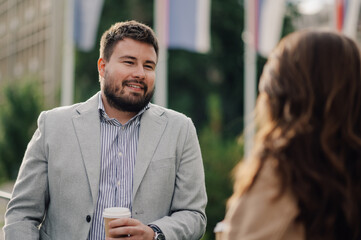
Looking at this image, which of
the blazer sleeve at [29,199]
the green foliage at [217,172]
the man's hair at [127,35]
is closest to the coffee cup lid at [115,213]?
the blazer sleeve at [29,199]

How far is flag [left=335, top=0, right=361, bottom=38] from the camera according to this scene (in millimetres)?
13406

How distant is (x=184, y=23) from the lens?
39.0 ft

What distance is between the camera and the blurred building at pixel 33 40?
107 feet

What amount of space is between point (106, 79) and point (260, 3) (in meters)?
9.79

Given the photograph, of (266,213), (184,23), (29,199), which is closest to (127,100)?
(29,199)

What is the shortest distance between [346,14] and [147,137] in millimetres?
11607

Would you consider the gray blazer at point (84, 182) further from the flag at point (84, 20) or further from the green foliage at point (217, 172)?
the green foliage at point (217, 172)

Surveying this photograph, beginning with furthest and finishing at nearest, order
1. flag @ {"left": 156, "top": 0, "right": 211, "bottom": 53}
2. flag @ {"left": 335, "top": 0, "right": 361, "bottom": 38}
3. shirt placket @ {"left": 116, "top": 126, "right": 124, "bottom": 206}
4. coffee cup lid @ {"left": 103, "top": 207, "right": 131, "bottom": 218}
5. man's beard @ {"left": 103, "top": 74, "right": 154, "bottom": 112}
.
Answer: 1. flag @ {"left": 335, "top": 0, "right": 361, "bottom": 38}
2. flag @ {"left": 156, "top": 0, "right": 211, "bottom": 53}
3. man's beard @ {"left": 103, "top": 74, "right": 154, "bottom": 112}
4. shirt placket @ {"left": 116, "top": 126, "right": 124, "bottom": 206}
5. coffee cup lid @ {"left": 103, "top": 207, "right": 131, "bottom": 218}

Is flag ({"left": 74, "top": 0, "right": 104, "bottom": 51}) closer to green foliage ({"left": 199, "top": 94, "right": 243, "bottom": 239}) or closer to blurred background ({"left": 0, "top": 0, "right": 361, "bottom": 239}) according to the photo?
blurred background ({"left": 0, "top": 0, "right": 361, "bottom": 239})

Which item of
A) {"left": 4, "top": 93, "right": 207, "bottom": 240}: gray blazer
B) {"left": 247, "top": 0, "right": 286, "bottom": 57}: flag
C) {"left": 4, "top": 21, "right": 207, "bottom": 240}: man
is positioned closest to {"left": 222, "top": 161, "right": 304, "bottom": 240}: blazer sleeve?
{"left": 4, "top": 21, "right": 207, "bottom": 240}: man

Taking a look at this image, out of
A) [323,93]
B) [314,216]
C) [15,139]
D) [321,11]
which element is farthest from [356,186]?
[321,11]

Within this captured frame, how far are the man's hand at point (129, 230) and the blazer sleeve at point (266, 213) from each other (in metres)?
0.87

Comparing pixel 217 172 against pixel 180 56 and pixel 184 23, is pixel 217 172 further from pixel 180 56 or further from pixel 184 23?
pixel 180 56

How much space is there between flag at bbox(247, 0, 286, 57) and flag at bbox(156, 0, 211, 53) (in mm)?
1299
